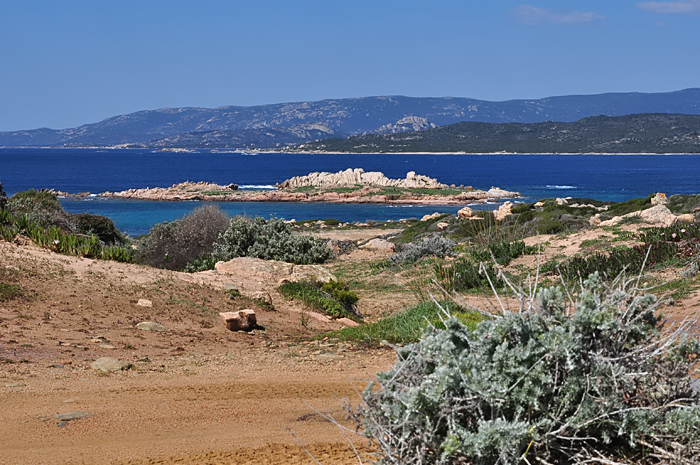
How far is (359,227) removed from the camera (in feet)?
174

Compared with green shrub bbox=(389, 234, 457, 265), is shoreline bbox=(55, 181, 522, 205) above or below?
below

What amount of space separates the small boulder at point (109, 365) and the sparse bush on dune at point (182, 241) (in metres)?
12.1

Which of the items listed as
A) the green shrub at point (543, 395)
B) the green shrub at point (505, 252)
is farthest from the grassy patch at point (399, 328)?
the green shrub at point (505, 252)

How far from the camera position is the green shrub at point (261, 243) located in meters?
19.9

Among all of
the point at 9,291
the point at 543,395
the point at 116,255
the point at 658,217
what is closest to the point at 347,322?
the point at 116,255

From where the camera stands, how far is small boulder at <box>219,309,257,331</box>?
11.4 meters

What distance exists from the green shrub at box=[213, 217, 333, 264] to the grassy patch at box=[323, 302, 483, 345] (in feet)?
30.1

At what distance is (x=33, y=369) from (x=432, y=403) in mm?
6538

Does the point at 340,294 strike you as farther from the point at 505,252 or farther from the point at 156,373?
the point at 156,373

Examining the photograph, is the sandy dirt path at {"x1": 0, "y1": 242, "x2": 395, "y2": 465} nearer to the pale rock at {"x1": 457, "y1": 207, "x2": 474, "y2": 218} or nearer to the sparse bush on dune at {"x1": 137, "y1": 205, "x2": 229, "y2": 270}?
the sparse bush on dune at {"x1": 137, "y1": 205, "x2": 229, "y2": 270}

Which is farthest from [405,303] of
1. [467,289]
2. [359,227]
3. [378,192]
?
[378,192]

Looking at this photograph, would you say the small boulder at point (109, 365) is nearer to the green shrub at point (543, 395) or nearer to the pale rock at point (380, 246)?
the green shrub at point (543, 395)

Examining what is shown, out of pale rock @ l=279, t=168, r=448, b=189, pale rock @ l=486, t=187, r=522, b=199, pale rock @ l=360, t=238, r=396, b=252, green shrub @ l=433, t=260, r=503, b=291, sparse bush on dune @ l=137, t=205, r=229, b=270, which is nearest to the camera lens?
green shrub @ l=433, t=260, r=503, b=291

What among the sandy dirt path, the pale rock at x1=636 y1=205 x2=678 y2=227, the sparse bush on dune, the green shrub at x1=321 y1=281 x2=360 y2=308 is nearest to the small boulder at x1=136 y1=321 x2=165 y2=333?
the sandy dirt path
